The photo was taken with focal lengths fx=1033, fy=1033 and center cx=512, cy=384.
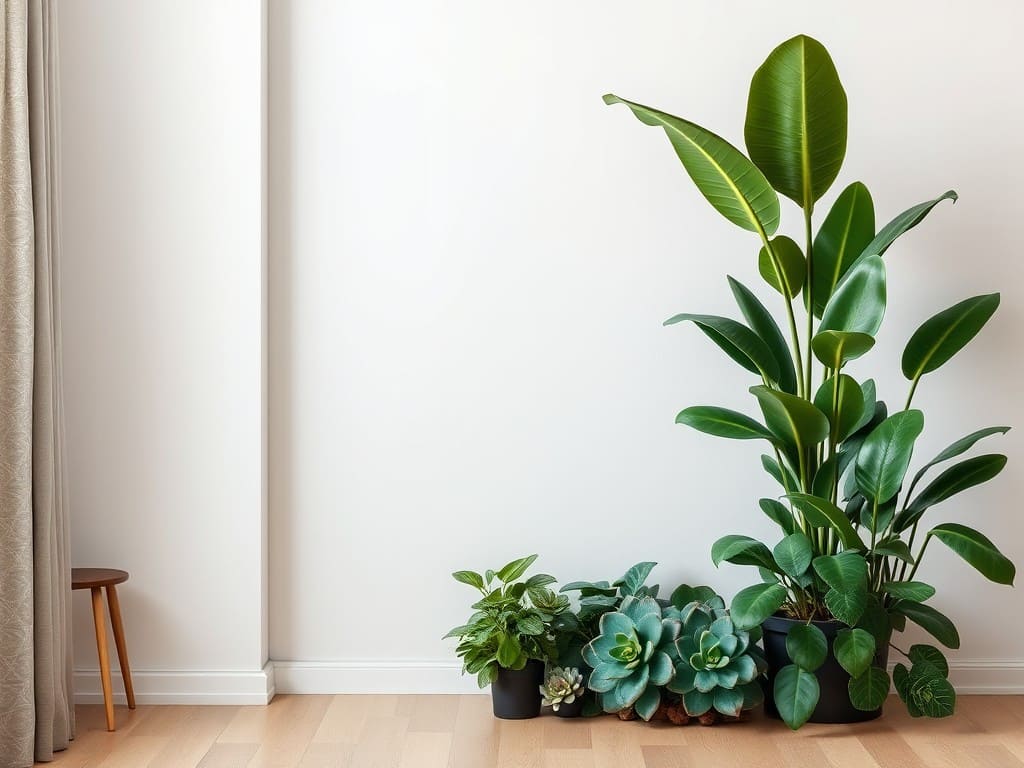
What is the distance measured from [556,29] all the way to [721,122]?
52 centimetres

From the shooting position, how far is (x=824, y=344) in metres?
2.32

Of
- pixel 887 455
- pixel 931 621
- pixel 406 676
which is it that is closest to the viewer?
pixel 887 455

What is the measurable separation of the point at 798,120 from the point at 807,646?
1.23m

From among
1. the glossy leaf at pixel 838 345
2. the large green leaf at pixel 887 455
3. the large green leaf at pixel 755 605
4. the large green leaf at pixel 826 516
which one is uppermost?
the glossy leaf at pixel 838 345

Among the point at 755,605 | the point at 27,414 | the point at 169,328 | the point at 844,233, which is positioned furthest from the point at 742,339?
the point at 27,414

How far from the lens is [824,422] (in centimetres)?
237

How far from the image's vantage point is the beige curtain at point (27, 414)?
228cm

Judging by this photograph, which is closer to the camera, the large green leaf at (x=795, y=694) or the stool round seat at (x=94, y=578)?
the large green leaf at (x=795, y=694)

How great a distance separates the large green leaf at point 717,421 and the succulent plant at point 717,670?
18.0 inches

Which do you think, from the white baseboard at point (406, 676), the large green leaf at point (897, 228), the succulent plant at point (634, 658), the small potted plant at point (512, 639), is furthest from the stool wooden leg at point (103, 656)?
the large green leaf at point (897, 228)

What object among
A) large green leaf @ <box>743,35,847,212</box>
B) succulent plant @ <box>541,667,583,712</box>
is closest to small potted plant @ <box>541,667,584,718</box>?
succulent plant @ <box>541,667,583,712</box>

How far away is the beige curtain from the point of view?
2.28 meters

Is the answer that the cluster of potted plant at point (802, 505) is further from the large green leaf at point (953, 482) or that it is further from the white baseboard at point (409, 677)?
the white baseboard at point (409, 677)

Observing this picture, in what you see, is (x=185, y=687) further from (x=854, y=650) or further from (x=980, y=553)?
(x=980, y=553)
